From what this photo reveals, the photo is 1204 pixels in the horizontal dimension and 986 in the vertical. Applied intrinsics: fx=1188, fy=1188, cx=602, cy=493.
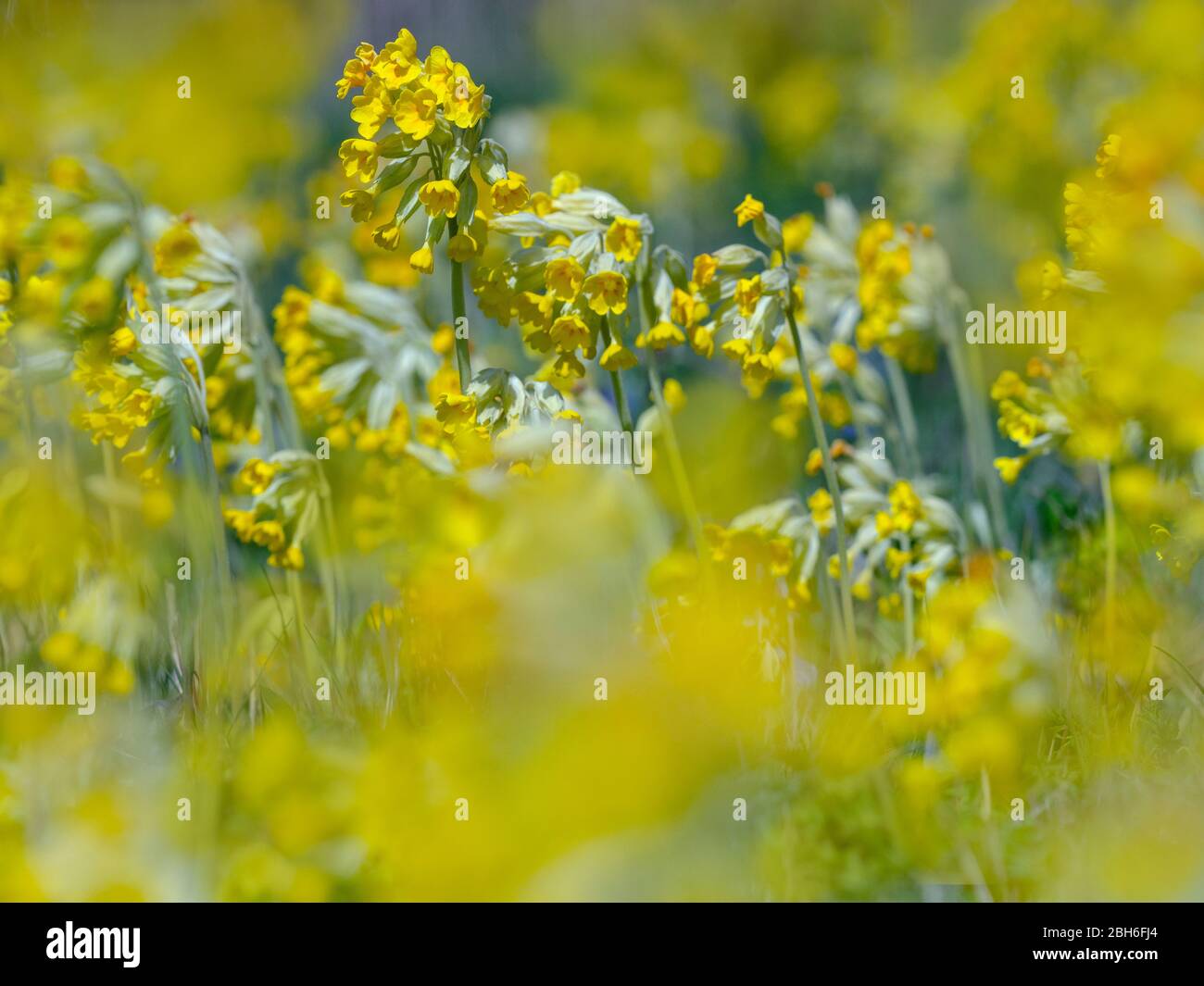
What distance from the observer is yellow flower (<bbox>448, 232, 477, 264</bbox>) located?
5.63 ft

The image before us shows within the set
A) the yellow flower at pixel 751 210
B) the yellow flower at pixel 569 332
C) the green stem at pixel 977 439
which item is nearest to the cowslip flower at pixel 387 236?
the yellow flower at pixel 569 332

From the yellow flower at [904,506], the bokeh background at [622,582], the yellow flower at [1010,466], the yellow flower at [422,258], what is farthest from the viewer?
the yellow flower at [1010,466]

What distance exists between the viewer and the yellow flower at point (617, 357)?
5.66ft

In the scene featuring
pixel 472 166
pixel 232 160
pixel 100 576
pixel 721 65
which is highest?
pixel 721 65

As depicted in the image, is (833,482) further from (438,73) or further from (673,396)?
(438,73)

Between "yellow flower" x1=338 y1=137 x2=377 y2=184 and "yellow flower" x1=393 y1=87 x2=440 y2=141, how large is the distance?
2.3 inches

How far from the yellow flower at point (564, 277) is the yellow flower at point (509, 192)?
0.10 m

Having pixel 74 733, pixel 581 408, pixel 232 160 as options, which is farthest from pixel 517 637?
pixel 232 160

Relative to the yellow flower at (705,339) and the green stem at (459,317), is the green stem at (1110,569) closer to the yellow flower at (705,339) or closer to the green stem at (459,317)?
the yellow flower at (705,339)

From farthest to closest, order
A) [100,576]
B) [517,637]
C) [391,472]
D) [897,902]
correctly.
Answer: [391,472], [100,576], [897,902], [517,637]

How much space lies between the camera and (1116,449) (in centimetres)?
207

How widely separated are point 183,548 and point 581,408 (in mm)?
736

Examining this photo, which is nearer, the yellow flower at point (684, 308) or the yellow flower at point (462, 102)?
the yellow flower at point (462, 102)
